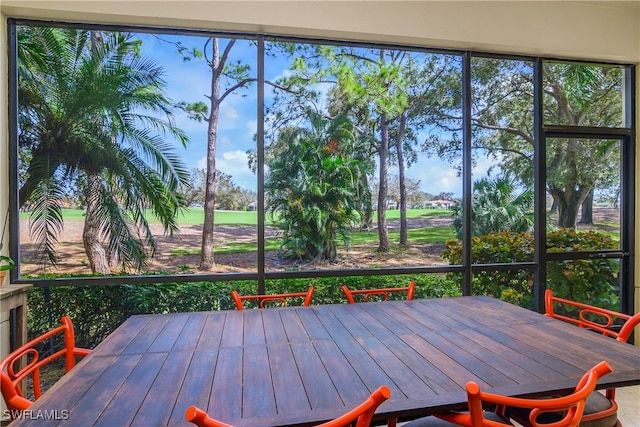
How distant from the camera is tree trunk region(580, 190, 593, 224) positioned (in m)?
3.27

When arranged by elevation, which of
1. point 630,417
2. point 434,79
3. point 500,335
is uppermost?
point 434,79

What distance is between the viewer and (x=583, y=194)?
328cm

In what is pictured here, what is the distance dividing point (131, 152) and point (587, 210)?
4162 mm

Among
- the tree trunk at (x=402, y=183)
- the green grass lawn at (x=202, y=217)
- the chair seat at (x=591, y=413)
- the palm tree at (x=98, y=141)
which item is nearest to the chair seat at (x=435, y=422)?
the chair seat at (x=591, y=413)

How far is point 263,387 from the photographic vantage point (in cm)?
117

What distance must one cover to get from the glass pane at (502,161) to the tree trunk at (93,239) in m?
3.11

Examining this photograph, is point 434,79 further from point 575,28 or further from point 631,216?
point 631,216

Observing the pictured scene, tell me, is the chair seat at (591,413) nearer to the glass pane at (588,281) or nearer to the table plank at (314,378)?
the table plank at (314,378)

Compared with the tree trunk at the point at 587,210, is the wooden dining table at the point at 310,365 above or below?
below

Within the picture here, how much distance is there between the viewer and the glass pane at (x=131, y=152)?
7.98 ft

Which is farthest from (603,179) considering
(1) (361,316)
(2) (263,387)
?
(2) (263,387)

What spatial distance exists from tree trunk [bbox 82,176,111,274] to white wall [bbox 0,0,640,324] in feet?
1.69

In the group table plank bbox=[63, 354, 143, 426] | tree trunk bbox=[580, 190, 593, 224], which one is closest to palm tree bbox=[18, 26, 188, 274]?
table plank bbox=[63, 354, 143, 426]

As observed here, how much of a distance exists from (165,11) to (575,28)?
11.6 ft
